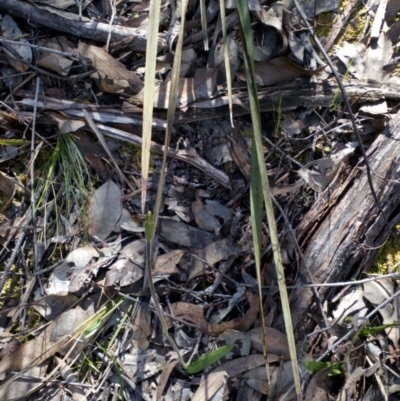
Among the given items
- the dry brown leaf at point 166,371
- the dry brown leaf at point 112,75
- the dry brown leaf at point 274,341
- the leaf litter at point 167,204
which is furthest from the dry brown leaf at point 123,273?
the dry brown leaf at point 112,75

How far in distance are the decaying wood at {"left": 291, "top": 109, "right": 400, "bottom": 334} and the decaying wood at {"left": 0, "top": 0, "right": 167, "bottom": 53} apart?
63 centimetres

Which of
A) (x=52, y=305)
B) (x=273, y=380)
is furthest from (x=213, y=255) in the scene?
(x=52, y=305)

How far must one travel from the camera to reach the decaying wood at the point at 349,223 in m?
1.31

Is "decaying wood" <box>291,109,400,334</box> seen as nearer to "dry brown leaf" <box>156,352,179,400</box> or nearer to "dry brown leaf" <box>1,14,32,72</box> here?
"dry brown leaf" <box>156,352,179,400</box>

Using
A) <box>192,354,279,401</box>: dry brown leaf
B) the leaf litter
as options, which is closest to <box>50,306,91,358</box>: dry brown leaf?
the leaf litter

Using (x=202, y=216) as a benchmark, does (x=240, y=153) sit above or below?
above

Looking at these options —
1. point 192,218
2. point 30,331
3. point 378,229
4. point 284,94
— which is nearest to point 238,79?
point 284,94

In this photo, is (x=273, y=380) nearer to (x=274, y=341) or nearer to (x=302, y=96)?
(x=274, y=341)

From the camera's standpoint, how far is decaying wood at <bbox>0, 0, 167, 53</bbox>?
142cm

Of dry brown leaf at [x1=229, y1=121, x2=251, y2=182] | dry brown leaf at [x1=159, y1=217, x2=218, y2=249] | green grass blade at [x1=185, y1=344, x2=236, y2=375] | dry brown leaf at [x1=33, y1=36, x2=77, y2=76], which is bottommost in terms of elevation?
green grass blade at [x1=185, y1=344, x2=236, y2=375]

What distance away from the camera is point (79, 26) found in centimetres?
142

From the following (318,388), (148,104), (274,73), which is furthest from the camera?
(274,73)

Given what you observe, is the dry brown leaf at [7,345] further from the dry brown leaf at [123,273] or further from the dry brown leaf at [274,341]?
the dry brown leaf at [274,341]

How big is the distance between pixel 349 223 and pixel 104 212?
0.65 metres
